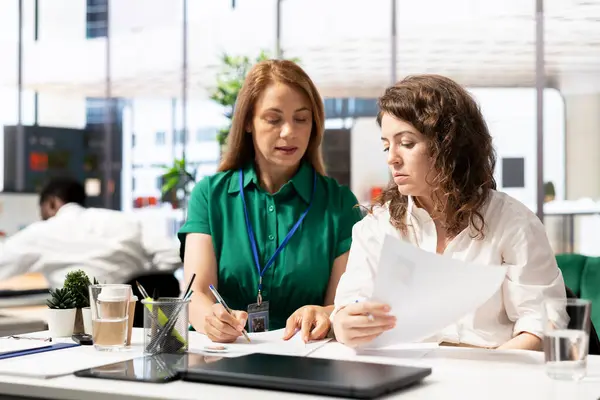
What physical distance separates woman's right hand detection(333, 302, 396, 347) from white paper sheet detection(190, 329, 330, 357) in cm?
10

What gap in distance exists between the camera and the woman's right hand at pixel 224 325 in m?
1.92

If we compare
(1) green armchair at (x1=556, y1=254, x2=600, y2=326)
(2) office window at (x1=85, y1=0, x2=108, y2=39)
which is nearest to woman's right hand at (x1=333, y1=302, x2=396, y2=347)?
(1) green armchair at (x1=556, y1=254, x2=600, y2=326)

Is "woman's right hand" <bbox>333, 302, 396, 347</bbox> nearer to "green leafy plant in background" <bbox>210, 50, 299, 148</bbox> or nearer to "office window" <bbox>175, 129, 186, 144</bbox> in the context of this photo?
"green leafy plant in background" <bbox>210, 50, 299, 148</bbox>

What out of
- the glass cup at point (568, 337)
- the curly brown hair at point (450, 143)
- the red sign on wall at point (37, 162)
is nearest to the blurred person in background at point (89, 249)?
the curly brown hair at point (450, 143)

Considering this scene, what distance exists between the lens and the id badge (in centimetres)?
219

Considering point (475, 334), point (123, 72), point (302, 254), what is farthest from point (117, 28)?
point (475, 334)

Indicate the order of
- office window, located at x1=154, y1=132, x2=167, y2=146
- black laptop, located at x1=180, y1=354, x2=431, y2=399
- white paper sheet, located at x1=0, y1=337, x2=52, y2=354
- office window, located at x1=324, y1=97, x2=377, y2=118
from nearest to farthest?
black laptop, located at x1=180, y1=354, x2=431, y2=399
white paper sheet, located at x1=0, y1=337, x2=52, y2=354
office window, located at x1=324, y1=97, x2=377, y2=118
office window, located at x1=154, y1=132, x2=167, y2=146

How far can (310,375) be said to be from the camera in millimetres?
1389

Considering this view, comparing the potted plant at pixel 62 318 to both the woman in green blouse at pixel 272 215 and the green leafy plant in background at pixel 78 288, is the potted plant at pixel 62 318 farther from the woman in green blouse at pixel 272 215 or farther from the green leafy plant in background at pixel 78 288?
the woman in green blouse at pixel 272 215

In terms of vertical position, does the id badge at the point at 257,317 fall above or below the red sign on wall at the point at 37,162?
below

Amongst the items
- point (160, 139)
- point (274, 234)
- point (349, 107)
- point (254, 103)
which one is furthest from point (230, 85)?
point (274, 234)

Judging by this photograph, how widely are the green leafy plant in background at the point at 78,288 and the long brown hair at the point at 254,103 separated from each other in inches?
27.7

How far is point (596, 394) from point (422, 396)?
11.4 inches

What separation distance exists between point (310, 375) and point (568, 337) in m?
0.47
